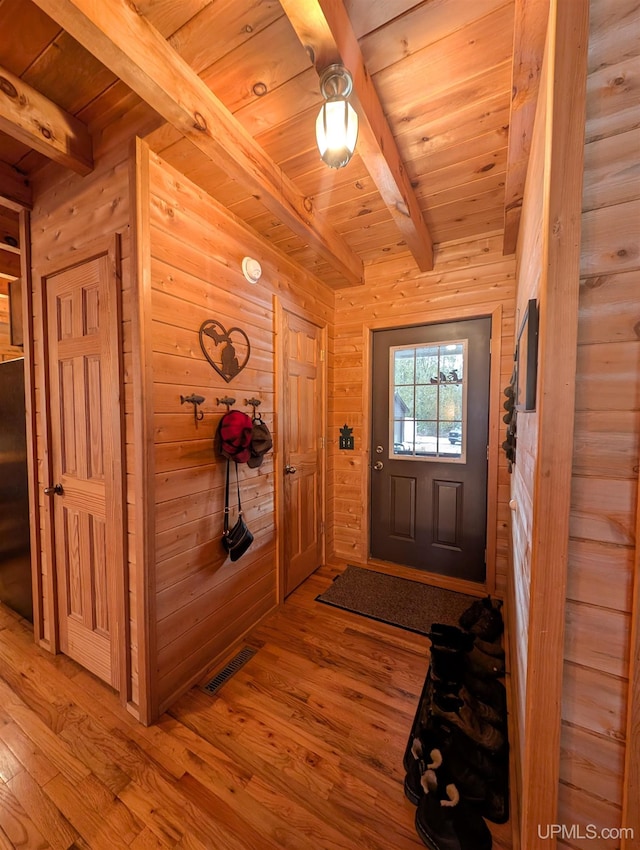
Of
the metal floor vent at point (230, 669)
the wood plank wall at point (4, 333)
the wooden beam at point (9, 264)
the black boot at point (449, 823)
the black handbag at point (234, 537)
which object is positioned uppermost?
the wooden beam at point (9, 264)

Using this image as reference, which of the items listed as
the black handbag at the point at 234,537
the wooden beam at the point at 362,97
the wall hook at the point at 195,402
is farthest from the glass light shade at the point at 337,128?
the black handbag at the point at 234,537

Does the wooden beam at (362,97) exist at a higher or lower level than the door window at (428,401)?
higher

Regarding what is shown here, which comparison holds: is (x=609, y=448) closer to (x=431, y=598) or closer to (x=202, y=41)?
(x=202, y=41)

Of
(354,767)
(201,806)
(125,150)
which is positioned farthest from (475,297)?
(201,806)

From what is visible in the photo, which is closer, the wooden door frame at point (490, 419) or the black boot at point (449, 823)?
the black boot at point (449, 823)

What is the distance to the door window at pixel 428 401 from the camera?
241cm

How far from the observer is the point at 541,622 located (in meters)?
0.77

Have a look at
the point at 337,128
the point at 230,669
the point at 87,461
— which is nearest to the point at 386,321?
the point at 337,128

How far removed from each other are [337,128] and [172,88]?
591 millimetres

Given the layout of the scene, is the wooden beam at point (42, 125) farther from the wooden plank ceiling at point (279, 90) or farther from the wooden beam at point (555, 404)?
the wooden beam at point (555, 404)

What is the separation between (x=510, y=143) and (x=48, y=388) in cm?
249

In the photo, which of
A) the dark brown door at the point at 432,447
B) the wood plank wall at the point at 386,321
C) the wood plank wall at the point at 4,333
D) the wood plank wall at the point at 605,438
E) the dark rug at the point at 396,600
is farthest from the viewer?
the wood plank wall at the point at 4,333

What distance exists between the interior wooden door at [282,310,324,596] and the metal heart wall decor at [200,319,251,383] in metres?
0.39

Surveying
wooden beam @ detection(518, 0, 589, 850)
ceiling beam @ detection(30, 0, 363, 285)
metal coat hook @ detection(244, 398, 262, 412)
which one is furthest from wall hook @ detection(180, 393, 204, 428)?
wooden beam @ detection(518, 0, 589, 850)
